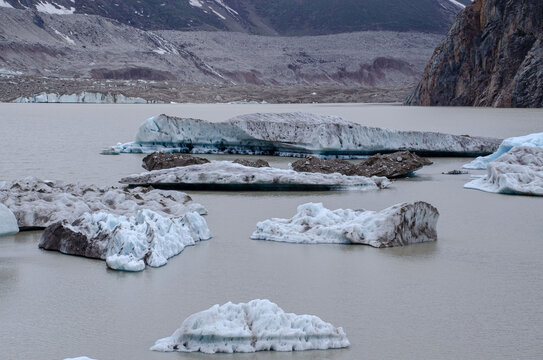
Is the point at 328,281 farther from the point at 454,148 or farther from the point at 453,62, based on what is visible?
the point at 453,62

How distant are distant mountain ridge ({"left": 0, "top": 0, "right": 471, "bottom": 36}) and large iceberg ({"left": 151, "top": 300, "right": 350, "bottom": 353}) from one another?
139 metres

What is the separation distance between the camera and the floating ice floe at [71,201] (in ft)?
25.2

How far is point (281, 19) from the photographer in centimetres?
19950

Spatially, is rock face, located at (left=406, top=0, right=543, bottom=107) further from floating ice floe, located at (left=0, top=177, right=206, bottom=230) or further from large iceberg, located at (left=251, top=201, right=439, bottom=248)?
large iceberg, located at (left=251, top=201, right=439, bottom=248)

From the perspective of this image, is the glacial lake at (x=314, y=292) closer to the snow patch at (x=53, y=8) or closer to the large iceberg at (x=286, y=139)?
the large iceberg at (x=286, y=139)

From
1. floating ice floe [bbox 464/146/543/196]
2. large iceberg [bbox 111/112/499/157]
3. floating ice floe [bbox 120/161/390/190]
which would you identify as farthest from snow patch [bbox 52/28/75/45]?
floating ice floe [bbox 464/146/543/196]

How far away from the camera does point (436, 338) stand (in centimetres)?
451

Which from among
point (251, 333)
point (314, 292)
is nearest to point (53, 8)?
point (314, 292)

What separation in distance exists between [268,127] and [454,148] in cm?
396

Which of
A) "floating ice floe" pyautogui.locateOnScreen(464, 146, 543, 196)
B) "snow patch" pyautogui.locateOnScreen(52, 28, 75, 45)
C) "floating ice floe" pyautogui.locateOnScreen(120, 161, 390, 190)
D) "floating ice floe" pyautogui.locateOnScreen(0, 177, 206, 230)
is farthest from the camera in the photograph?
"snow patch" pyautogui.locateOnScreen(52, 28, 75, 45)

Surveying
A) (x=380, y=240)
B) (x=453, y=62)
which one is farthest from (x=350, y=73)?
(x=380, y=240)

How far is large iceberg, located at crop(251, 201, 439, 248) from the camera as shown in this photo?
7.02 m

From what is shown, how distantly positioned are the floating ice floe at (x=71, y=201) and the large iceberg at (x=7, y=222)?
195 millimetres

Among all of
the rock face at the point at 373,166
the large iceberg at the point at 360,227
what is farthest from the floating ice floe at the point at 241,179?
the large iceberg at the point at 360,227
